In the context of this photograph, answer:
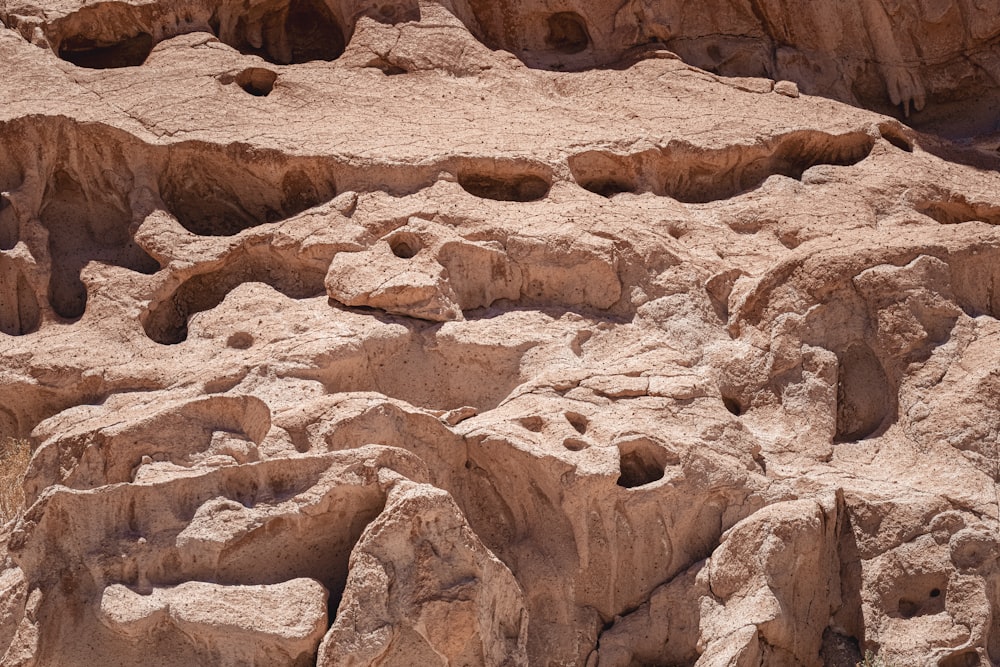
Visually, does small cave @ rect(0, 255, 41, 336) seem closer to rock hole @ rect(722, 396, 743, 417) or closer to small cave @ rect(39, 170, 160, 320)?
small cave @ rect(39, 170, 160, 320)

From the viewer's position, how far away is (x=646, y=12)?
435 inches

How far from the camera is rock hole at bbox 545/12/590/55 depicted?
1123cm

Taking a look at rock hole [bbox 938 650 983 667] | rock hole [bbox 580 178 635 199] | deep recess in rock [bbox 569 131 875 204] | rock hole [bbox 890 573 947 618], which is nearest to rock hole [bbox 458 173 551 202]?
deep recess in rock [bbox 569 131 875 204]

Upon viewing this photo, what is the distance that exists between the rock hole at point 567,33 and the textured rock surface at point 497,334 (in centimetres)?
5

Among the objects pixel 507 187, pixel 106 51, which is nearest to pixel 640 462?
pixel 507 187

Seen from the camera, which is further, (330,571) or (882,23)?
(882,23)

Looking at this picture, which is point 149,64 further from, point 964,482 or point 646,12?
point 964,482

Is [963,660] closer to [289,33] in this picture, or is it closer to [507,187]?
[507,187]

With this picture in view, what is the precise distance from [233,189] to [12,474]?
7.92ft

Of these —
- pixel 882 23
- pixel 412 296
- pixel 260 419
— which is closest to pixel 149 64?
pixel 412 296

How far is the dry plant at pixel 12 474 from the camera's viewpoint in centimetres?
771

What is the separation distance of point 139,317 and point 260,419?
1599mm

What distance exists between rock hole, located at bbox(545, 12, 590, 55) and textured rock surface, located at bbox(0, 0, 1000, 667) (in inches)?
1.8

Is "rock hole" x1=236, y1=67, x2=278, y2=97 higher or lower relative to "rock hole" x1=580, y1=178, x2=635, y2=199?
higher
